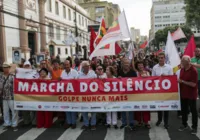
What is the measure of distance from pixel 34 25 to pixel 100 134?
2196 centimetres

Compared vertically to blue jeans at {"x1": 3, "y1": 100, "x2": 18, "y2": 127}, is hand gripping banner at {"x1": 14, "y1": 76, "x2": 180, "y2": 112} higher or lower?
higher

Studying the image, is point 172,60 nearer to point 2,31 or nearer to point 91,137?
point 91,137

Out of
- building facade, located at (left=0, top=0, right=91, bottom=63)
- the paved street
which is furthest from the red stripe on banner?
building facade, located at (left=0, top=0, right=91, bottom=63)

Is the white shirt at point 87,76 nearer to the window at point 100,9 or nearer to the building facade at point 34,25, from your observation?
the building facade at point 34,25

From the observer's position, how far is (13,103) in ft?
21.4

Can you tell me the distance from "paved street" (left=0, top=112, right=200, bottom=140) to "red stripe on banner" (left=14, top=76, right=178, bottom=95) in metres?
0.91

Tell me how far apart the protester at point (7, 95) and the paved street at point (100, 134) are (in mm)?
284

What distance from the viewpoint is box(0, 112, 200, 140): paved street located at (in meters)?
5.43

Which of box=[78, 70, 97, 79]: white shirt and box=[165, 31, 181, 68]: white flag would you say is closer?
box=[78, 70, 97, 79]: white shirt

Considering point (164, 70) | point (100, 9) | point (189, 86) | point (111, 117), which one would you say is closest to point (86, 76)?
point (111, 117)

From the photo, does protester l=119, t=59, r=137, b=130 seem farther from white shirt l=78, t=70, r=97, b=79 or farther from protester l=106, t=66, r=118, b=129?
white shirt l=78, t=70, r=97, b=79

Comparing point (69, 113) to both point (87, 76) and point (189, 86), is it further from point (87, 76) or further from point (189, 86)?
point (189, 86)

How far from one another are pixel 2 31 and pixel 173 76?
55.1ft

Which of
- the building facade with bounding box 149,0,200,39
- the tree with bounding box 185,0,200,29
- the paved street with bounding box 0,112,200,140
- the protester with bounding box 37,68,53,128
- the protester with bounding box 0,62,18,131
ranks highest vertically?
the building facade with bounding box 149,0,200,39
